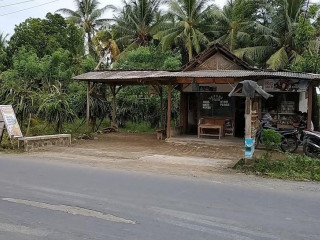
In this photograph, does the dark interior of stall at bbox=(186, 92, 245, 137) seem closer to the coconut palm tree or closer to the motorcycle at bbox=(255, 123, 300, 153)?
the motorcycle at bbox=(255, 123, 300, 153)

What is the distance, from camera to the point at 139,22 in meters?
32.2

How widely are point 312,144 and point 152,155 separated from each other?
193 inches

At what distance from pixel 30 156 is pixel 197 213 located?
725cm

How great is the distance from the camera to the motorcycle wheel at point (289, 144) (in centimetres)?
1229

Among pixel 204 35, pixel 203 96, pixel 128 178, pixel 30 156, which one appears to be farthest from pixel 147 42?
pixel 128 178

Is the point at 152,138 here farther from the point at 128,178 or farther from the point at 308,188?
the point at 308,188

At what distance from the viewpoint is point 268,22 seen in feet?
88.3

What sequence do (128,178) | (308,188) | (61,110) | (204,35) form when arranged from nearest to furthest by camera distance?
(308,188)
(128,178)
(61,110)
(204,35)

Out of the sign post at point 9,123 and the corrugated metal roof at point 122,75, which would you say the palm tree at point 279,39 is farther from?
the sign post at point 9,123

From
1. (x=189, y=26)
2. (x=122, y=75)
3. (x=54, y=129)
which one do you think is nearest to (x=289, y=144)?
(x=122, y=75)

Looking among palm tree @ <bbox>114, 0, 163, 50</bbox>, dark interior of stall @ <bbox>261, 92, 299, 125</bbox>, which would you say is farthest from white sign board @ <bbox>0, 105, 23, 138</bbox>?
palm tree @ <bbox>114, 0, 163, 50</bbox>

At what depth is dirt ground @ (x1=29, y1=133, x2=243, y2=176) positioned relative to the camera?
933 cm

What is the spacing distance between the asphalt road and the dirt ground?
1.46 m

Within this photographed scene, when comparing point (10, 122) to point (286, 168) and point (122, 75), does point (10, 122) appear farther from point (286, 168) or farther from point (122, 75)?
point (286, 168)
